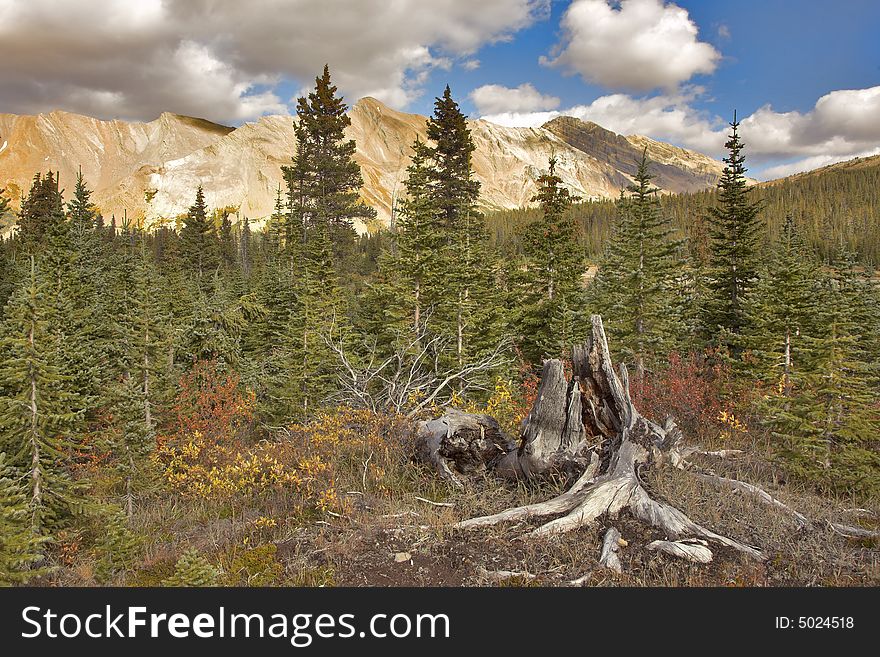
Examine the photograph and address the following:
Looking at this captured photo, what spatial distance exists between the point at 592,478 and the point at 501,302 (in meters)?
18.2

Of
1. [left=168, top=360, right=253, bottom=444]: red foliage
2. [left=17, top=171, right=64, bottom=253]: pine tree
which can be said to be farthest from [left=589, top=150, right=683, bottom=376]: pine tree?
[left=17, top=171, right=64, bottom=253]: pine tree

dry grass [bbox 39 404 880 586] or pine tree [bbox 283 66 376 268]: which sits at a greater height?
pine tree [bbox 283 66 376 268]

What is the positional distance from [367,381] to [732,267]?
20206 mm

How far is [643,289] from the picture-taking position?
2138cm

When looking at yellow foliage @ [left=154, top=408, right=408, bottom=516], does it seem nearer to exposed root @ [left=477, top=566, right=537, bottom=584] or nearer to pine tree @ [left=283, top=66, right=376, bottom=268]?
exposed root @ [left=477, top=566, right=537, bottom=584]

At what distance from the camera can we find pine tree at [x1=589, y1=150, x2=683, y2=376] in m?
21.4

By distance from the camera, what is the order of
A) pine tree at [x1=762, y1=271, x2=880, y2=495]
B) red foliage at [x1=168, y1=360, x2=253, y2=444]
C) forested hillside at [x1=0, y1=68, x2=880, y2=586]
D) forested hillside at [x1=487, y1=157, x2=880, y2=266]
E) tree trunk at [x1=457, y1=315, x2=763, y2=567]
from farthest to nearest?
forested hillside at [x1=487, y1=157, x2=880, y2=266] < red foliage at [x1=168, y1=360, x2=253, y2=444] < pine tree at [x1=762, y1=271, x2=880, y2=495] < forested hillside at [x1=0, y1=68, x2=880, y2=586] < tree trunk at [x1=457, y1=315, x2=763, y2=567]

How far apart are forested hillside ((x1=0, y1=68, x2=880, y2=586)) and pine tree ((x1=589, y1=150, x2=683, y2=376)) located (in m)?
0.12

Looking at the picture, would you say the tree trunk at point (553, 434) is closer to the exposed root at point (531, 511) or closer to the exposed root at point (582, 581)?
the exposed root at point (531, 511)

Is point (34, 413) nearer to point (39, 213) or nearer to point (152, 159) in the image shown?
point (39, 213)
